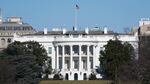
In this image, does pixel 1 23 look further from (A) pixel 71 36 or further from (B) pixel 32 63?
(B) pixel 32 63

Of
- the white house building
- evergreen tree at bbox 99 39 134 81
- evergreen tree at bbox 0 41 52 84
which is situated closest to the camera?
evergreen tree at bbox 0 41 52 84

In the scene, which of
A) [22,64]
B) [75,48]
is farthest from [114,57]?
[75,48]

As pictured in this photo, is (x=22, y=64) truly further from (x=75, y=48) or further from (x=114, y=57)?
(x=75, y=48)

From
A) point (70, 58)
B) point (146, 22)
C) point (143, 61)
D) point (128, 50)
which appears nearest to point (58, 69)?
point (70, 58)

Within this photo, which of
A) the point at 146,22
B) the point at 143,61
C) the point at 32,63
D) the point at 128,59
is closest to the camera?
the point at 143,61

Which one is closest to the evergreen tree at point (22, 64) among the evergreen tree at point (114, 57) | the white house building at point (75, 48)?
the evergreen tree at point (114, 57)

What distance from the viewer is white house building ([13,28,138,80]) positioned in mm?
143875

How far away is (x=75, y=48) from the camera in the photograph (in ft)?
483

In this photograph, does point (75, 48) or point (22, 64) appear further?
point (75, 48)

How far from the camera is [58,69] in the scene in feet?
470

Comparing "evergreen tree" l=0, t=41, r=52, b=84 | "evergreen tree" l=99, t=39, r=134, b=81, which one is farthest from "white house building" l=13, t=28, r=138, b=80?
"evergreen tree" l=0, t=41, r=52, b=84

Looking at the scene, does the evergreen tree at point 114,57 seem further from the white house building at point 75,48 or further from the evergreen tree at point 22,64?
the white house building at point 75,48

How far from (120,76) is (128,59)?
2234cm

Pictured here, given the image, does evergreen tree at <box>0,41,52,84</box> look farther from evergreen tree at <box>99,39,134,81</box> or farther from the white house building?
the white house building
